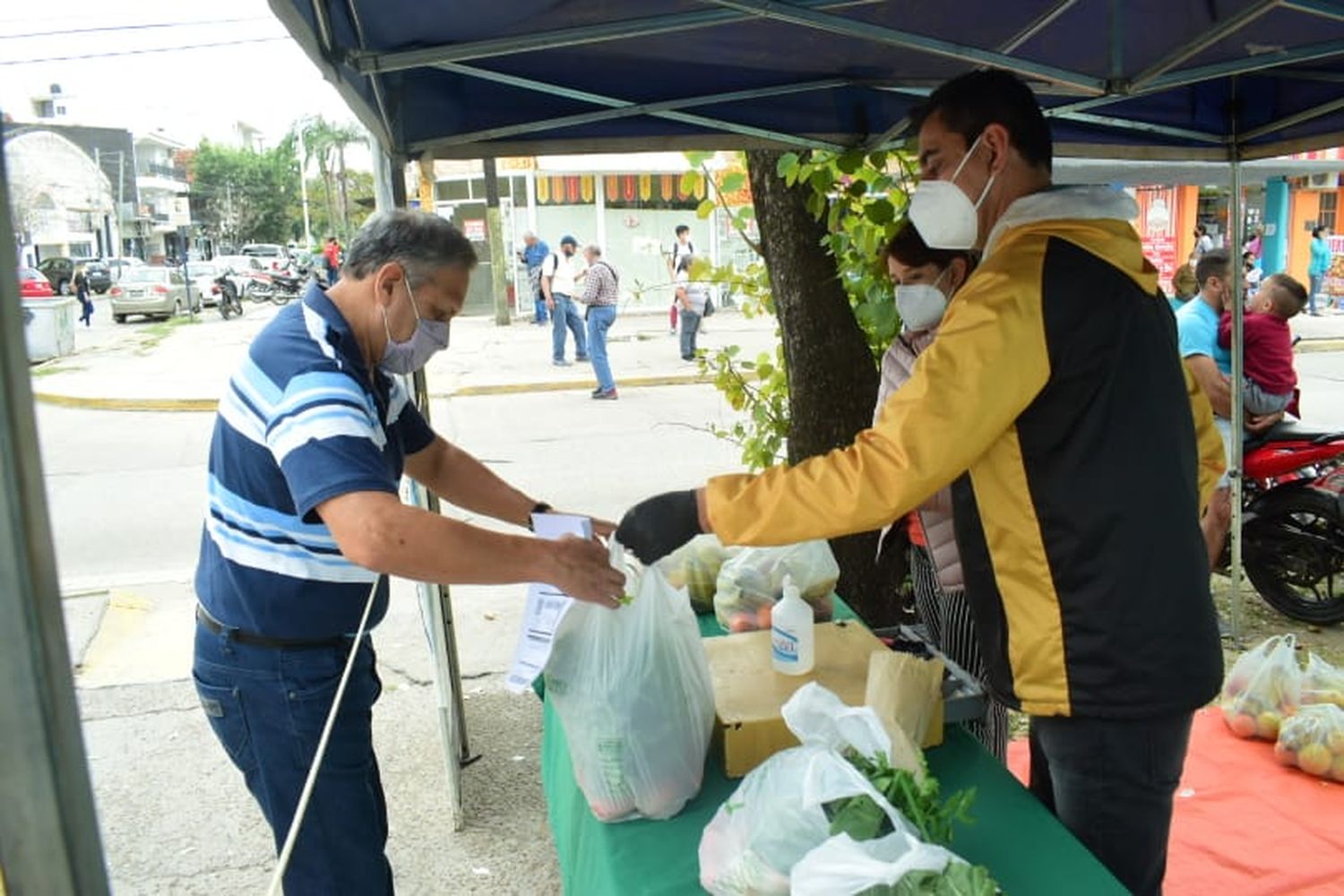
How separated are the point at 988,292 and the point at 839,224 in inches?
99.2

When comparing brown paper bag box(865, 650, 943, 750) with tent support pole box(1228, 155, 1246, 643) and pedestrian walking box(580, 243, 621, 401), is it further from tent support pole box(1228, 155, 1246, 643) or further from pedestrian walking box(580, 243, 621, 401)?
pedestrian walking box(580, 243, 621, 401)

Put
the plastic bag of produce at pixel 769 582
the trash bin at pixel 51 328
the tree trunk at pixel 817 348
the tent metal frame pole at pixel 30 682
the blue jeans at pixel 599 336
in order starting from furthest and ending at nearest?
the trash bin at pixel 51 328 < the blue jeans at pixel 599 336 < the tree trunk at pixel 817 348 < the plastic bag of produce at pixel 769 582 < the tent metal frame pole at pixel 30 682

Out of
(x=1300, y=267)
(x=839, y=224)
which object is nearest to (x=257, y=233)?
(x=1300, y=267)

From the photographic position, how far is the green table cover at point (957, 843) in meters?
1.58

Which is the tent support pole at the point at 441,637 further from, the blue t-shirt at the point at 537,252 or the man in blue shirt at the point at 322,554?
the blue t-shirt at the point at 537,252

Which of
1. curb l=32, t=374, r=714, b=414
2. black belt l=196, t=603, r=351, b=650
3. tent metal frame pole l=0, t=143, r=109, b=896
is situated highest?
tent metal frame pole l=0, t=143, r=109, b=896

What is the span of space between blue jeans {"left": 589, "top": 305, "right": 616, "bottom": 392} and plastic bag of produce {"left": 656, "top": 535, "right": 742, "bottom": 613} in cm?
886

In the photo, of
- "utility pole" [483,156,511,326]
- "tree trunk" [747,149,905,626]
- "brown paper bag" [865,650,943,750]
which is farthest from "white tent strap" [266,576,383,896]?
"utility pole" [483,156,511,326]

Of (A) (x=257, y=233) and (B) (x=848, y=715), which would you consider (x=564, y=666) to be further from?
(A) (x=257, y=233)

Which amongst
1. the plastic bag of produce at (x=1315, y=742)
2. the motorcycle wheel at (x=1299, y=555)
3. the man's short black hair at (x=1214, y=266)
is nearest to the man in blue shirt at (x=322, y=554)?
the plastic bag of produce at (x=1315, y=742)

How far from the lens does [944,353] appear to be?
155 cm

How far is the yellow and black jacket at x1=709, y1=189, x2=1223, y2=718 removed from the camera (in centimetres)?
154

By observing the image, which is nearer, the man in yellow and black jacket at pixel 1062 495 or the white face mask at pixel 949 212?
the man in yellow and black jacket at pixel 1062 495

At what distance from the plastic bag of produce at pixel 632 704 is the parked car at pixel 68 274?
33474mm
